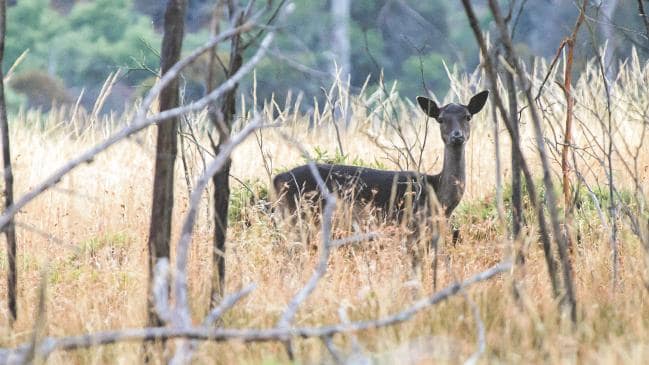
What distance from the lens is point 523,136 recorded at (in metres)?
9.37

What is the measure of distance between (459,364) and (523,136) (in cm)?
651

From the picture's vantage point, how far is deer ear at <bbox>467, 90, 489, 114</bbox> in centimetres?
677

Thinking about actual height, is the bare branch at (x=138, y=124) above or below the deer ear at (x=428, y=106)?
below

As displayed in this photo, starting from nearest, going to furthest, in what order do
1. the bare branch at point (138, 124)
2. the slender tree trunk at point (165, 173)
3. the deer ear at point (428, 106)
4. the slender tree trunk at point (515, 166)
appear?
the bare branch at point (138, 124), the slender tree trunk at point (165, 173), the slender tree trunk at point (515, 166), the deer ear at point (428, 106)

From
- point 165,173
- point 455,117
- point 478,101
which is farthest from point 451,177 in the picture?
point 165,173

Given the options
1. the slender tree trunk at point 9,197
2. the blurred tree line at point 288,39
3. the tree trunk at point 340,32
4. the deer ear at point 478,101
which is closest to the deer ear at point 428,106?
the deer ear at point 478,101

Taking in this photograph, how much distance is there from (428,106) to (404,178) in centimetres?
51

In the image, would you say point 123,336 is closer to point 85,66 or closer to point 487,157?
point 487,157

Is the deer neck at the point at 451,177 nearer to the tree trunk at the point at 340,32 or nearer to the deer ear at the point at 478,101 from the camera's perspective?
the deer ear at the point at 478,101

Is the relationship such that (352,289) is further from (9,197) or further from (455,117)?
(455,117)

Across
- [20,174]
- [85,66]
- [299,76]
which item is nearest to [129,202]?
[20,174]

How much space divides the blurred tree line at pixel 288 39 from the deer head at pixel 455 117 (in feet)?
55.3

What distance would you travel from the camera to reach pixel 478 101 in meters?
6.82

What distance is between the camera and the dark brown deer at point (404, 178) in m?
6.63
